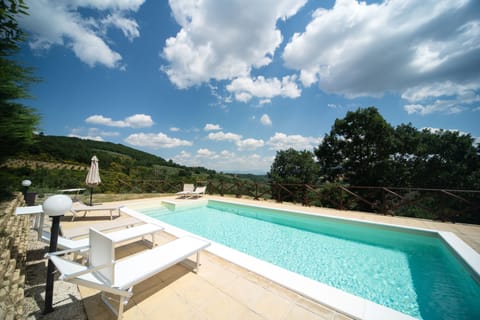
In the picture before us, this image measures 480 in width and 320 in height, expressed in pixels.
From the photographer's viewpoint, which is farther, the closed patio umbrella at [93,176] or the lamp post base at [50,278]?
the closed patio umbrella at [93,176]

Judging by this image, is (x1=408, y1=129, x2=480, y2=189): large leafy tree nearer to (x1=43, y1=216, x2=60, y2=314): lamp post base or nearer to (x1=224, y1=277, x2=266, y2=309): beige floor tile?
(x1=224, y1=277, x2=266, y2=309): beige floor tile

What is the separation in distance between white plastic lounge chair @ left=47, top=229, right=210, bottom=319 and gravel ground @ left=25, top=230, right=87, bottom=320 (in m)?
0.24

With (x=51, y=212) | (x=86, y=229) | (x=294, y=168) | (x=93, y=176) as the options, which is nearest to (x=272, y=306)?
(x=51, y=212)

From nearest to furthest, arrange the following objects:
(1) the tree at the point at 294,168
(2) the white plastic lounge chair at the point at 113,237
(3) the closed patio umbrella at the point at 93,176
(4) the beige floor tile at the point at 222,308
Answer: (4) the beige floor tile at the point at 222,308, (2) the white plastic lounge chair at the point at 113,237, (3) the closed patio umbrella at the point at 93,176, (1) the tree at the point at 294,168

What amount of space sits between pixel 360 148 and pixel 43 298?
17358 millimetres

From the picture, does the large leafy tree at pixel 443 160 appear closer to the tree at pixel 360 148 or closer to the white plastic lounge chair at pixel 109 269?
the tree at pixel 360 148

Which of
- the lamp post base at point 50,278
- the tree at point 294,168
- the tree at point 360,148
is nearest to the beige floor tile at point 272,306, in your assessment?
the lamp post base at point 50,278

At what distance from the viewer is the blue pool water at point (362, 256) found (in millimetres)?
2473

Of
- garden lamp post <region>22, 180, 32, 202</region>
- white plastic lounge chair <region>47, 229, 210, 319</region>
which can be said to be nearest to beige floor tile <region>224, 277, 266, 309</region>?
white plastic lounge chair <region>47, 229, 210, 319</region>

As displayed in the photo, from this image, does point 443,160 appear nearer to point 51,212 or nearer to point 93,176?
point 51,212

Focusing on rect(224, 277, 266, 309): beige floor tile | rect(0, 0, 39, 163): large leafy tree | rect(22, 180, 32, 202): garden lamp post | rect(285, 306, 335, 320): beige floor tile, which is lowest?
rect(285, 306, 335, 320): beige floor tile

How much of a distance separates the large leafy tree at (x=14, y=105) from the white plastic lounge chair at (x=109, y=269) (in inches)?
67.2

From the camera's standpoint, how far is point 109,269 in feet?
5.22

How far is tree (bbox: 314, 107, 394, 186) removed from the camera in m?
13.3
